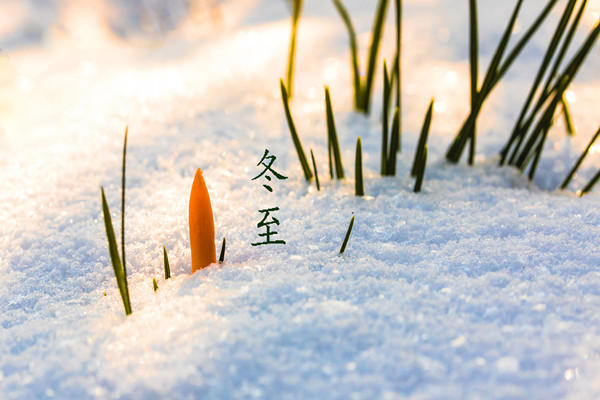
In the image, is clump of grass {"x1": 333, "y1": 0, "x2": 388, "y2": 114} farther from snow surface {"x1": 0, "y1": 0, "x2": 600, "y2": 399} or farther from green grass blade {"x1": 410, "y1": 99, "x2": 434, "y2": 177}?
green grass blade {"x1": 410, "y1": 99, "x2": 434, "y2": 177}

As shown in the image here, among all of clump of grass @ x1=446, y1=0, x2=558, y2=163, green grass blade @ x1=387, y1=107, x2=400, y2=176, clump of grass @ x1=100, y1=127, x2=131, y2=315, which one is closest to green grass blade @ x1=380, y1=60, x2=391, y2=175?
green grass blade @ x1=387, y1=107, x2=400, y2=176

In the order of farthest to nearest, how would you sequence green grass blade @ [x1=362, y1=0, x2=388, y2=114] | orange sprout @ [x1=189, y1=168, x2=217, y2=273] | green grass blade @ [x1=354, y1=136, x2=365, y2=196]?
green grass blade @ [x1=362, y1=0, x2=388, y2=114] < green grass blade @ [x1=354, y1=136, x2=365, y2=196] < orange sprout @ [x1=189, y1=168, x2=217, y2=273]

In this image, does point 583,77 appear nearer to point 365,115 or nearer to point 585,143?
point 585,143

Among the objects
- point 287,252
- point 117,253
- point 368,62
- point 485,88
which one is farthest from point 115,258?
point 368,62

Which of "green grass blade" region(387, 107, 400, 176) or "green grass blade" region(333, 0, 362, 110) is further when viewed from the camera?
"green grass blade" region(333, 0, 362, 110)

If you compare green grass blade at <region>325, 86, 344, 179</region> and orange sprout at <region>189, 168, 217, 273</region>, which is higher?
green grass blade at <region>325, 86, 344, 179</region>

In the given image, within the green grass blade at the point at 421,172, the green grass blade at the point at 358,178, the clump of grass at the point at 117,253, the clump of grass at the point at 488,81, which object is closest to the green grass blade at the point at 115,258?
the clump of grass at the point at 117,253
